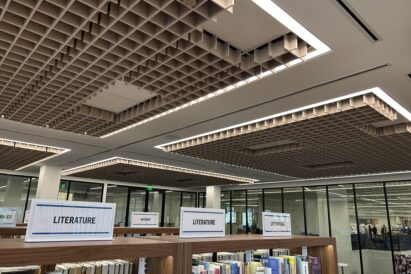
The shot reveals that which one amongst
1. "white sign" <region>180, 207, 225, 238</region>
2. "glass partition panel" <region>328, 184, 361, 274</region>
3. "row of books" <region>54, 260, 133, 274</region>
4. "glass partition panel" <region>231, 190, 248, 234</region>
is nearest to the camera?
"row of books" <region>54, 260, 133, 274</region>

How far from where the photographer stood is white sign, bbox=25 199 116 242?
63.9 inches

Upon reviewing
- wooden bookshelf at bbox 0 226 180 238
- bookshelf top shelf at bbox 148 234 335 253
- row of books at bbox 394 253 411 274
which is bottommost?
row of books at bbox 394 253 411 274

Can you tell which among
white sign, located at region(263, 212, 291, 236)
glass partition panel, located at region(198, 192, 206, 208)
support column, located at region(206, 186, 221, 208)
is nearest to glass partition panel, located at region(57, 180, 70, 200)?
support column, located at region(206, 186, 221, 208)

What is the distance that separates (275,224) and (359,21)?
6.82ft

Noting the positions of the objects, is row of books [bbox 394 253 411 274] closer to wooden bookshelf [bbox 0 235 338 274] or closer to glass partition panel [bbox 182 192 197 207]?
wooden bookshelf [bbox 0 235 338 274]

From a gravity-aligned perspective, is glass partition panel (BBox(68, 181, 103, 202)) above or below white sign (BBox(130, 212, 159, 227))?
above

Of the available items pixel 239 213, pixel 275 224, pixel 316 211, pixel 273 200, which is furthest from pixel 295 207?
pixel 275 224

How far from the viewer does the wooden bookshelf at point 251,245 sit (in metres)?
1.96

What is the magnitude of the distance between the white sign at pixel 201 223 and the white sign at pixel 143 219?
418cm

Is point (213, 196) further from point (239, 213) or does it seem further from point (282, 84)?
point (282, 84)

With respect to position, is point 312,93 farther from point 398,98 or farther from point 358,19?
point 358,19

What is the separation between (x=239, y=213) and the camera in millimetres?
12828

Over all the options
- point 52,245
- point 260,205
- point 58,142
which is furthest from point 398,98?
point 260,205

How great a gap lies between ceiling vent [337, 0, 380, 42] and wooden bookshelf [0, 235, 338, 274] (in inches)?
69.4
